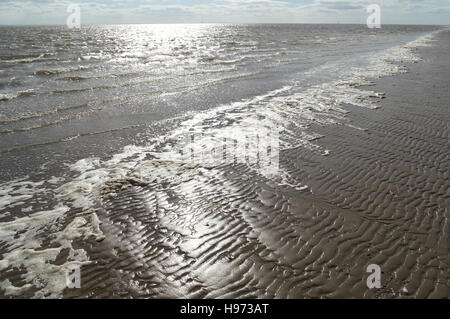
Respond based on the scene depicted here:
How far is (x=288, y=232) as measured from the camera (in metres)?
5.56

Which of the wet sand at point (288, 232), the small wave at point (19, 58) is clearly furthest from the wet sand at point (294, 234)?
the small wave at point (19, 58)

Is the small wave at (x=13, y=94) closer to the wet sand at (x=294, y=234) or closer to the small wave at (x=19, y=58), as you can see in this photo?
the wet sand at (x=294, y=234)

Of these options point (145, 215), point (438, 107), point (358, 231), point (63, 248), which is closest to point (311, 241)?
point (358, 231)

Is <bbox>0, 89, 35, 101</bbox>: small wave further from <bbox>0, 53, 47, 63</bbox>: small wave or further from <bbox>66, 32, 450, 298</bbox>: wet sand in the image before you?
<bbox>0, 53, 47, 63</bbox>: small wave

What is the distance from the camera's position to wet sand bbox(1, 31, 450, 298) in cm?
446

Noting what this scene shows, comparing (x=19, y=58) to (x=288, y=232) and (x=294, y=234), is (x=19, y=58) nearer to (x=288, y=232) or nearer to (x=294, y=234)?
(x=288, y=232)

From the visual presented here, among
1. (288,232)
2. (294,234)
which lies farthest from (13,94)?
(294,234)

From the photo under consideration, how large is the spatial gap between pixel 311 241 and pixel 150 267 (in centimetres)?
291

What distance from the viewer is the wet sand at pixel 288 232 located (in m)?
4.46

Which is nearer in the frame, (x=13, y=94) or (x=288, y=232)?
(x=288, y=232)

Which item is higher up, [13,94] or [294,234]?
[13,94]

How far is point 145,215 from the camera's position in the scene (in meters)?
6.09

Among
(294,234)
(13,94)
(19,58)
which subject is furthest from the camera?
(19,58)
